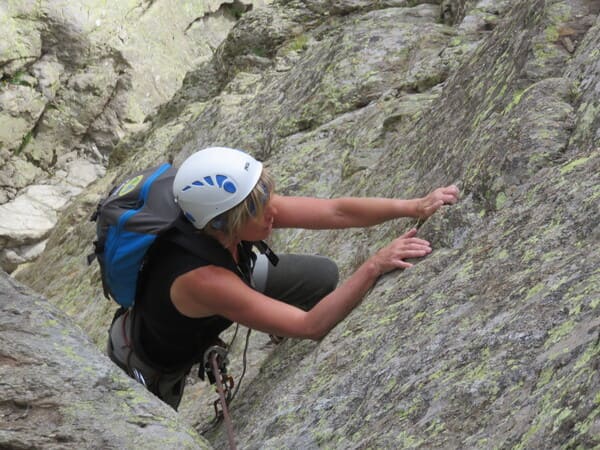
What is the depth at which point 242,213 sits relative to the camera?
646cm

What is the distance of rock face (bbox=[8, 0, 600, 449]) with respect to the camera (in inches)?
175

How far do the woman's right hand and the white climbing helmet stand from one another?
1.11m

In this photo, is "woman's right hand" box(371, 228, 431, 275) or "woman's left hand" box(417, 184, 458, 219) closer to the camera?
"woman's right hand" box(371, 228, 431, 275)

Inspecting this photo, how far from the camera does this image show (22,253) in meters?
31.9

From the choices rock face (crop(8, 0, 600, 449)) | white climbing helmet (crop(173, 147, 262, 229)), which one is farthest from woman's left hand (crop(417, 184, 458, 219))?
white climbing helmet (crop(173, 147, 262, 229))

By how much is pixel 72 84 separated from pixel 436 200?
104 ft

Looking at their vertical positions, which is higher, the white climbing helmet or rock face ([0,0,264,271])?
rock face ([0,0,264,271])

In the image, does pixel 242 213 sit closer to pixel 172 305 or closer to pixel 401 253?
pixel 172 305

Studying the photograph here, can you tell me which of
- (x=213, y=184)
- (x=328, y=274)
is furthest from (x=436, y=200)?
(x=213, y=184)

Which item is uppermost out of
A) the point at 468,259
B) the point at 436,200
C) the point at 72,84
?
the point at 72,84

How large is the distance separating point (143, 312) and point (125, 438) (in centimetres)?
207

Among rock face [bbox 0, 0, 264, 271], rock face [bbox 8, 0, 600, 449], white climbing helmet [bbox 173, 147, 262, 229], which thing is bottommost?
rock face [bbox 8, 0, 600, 449]

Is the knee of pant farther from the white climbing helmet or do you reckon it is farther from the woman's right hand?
the white climbing helmet

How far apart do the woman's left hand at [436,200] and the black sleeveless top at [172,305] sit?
55.1 inches
